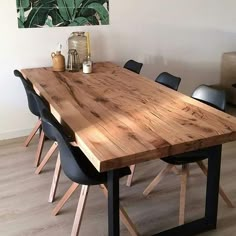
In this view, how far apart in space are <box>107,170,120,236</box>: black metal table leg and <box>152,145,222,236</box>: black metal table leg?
0.40 meters

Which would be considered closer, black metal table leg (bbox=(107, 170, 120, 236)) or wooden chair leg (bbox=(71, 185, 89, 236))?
black metal table leg (bbox=(107, 170, 120, 236))

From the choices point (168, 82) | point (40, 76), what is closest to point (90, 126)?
point (168, 82)

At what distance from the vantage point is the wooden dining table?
5.46ft

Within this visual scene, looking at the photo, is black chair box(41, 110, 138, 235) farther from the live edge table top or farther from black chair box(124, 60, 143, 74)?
black chair box(124, 60, 143, 74)

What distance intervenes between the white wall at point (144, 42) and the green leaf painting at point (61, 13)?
61 millimetres

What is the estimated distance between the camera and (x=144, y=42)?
13.6 ft

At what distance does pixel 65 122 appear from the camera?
2000mm

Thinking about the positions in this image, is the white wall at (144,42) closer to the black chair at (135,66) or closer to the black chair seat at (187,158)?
the black chair at (135,66)

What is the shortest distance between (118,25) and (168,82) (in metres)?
1.32

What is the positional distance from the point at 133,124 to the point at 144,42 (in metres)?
2.38

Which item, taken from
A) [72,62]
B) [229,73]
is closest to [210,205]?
[72,62]

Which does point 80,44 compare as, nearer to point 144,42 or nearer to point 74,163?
point 144,42

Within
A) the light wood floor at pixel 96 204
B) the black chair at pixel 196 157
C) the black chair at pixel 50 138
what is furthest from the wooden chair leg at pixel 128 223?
the black chair at pixel 50 138

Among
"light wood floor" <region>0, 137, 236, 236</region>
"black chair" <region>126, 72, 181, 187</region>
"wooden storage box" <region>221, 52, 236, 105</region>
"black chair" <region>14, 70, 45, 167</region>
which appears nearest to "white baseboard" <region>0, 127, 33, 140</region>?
"black chair" <region>14, 70, 45, 167</region>
